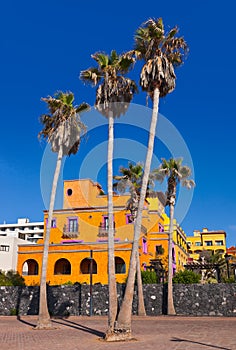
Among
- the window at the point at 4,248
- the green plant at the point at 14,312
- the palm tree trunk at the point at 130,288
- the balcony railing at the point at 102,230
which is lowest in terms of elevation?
the green plant at the point at 14,312

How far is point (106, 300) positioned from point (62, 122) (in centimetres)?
1455

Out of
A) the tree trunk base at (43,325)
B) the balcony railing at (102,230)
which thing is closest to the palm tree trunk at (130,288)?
the tree trunk base at (43,325)

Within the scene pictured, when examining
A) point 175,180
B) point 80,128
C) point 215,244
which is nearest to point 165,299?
point 175,180

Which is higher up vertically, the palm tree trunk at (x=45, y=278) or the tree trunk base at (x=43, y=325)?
the palm tree trunk at (x=45, y=278)

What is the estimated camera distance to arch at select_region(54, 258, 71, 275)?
47.4 metres

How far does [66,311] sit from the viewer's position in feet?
100

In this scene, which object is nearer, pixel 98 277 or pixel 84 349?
pixel 84 349

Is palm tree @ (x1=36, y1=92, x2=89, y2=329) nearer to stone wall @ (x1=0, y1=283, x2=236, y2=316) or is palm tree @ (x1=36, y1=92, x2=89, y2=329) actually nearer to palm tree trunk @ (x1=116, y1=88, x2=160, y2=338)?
palm tree trunk @ (x1=116, y1=88, x2=160, y2=338)

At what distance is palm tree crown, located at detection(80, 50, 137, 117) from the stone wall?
51.4 ft

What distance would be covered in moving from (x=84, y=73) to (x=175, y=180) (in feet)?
53.9

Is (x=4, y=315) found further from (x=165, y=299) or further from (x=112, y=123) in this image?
(x=112, y=123)

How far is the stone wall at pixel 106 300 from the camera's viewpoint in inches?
1138

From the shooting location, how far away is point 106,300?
3052cm

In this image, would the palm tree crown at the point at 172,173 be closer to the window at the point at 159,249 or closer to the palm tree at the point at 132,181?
the palm tree at the point at 132,181
